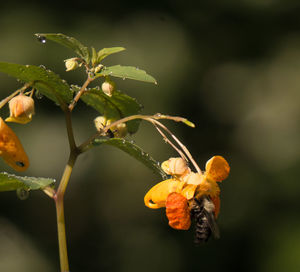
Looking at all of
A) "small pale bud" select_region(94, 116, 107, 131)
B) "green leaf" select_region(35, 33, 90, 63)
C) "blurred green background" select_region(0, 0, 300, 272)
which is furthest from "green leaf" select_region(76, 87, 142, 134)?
"blurred green background" select_region(0, 0, 300, 272)

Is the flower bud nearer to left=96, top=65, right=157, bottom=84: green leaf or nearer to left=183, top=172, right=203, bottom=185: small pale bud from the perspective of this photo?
Result: left=96, top=65, right=157, bottom=84: green leaf

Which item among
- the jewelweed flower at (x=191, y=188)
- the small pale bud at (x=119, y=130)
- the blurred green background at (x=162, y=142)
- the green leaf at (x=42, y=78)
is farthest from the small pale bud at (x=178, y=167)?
the blurred green background at (x=162, y=142)

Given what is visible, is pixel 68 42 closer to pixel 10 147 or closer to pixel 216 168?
pixel 10 147

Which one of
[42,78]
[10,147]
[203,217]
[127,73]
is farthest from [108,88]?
[203,217]

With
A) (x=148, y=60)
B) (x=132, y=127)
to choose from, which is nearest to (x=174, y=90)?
(x=148, y=60)

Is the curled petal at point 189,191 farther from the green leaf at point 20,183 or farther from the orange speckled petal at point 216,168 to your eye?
the green leaf at point 20,183

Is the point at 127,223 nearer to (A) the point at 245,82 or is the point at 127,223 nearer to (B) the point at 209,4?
(A) the point at 245,82
